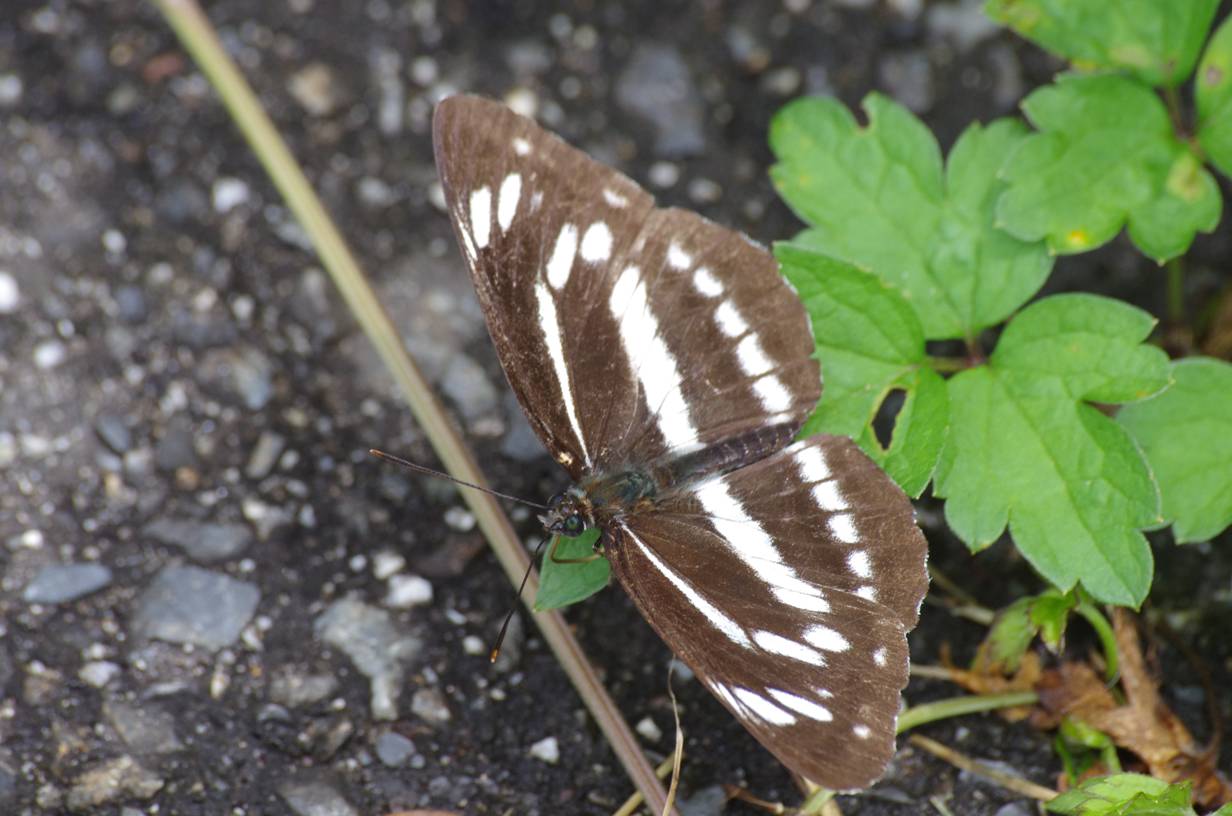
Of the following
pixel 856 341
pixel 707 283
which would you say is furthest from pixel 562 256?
pixel 856 341

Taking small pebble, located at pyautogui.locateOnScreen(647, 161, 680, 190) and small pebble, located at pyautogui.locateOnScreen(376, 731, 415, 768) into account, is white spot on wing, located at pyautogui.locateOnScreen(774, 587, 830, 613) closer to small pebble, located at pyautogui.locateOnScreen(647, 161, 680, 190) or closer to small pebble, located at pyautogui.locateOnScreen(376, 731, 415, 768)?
small pebble, located at pyautogui.locateOnScreen(376, 731, 415, 768)

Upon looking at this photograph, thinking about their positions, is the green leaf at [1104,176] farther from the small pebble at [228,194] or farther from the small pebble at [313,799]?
the small pebble at [228,194]

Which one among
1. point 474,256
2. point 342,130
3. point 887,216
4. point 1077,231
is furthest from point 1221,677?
point 342,130

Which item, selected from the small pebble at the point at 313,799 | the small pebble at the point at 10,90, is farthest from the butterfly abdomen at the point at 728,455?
the small pebble at the point at 10,90

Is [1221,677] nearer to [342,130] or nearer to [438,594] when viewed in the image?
[438,594]

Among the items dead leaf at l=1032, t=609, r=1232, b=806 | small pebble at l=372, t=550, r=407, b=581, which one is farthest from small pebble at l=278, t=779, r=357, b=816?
dead leaf at l=1032, t=609, r=1232, b=806

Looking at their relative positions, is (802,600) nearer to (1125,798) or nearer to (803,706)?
(803,706)
